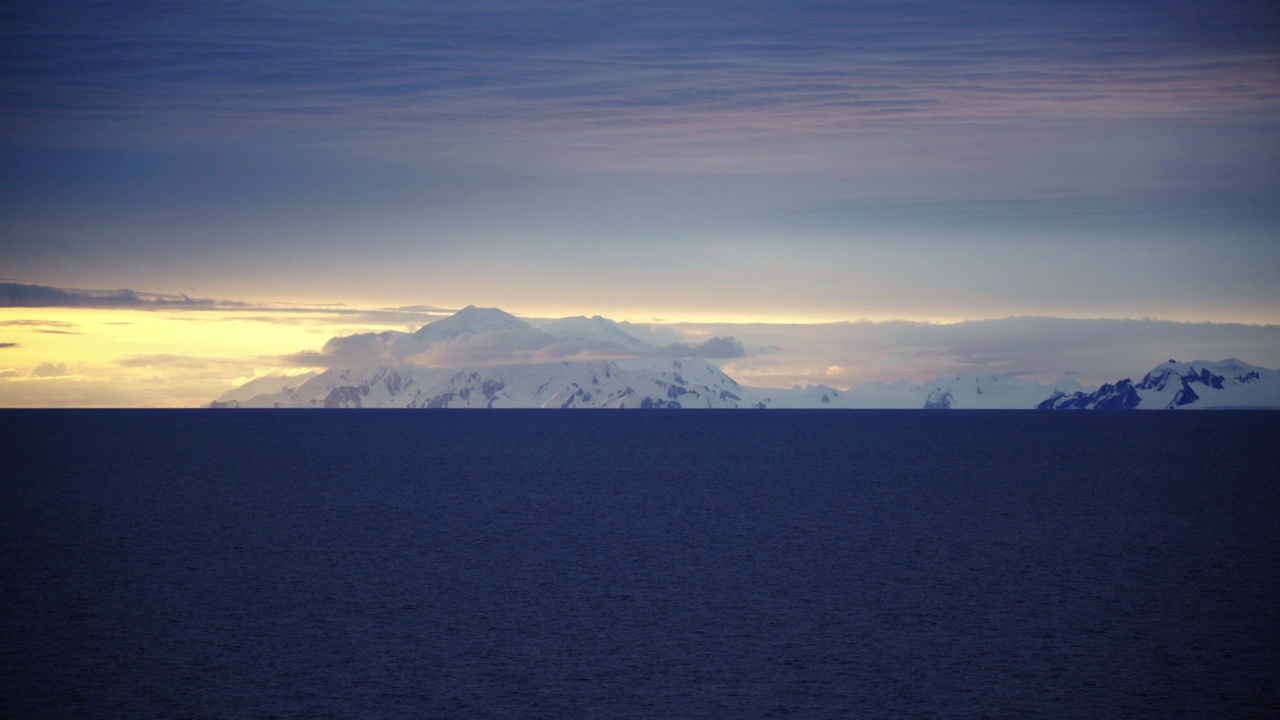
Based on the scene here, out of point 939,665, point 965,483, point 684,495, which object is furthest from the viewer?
point 965,483

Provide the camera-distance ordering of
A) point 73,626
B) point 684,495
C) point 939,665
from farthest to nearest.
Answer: point 684,495 < point 73,626 < point 939,665

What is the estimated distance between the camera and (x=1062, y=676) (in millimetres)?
20734

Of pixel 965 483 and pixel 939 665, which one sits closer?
pixel 939 665

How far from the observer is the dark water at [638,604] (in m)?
19.6

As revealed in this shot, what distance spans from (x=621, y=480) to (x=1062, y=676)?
57344 millimetres

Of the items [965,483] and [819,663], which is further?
[965,483]

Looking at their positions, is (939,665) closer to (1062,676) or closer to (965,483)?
(1062,676)

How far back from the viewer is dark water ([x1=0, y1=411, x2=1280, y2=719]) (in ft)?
64.2

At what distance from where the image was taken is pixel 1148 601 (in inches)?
1115

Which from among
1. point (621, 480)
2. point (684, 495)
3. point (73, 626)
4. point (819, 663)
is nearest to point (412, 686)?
point (819, 663)

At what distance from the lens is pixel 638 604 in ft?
92.3

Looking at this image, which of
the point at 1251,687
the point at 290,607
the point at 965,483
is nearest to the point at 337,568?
the point at 290,607

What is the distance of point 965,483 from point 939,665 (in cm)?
5412

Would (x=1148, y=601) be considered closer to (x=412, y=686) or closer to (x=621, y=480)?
(x=412, y=686)
